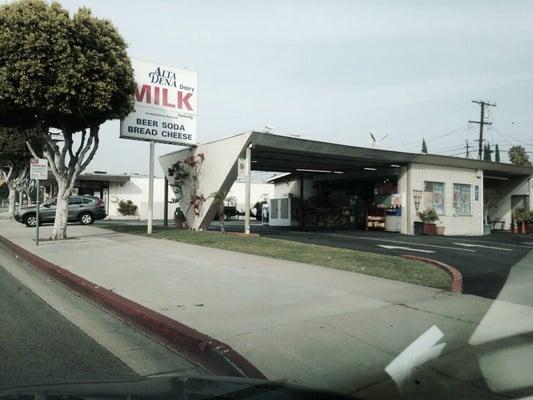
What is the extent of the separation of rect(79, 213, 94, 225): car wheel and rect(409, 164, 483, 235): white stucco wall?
17.4 meters

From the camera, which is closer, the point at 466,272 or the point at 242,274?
the point at 242,274

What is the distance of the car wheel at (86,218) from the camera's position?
28953mm

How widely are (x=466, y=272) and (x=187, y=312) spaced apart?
6.65 metres

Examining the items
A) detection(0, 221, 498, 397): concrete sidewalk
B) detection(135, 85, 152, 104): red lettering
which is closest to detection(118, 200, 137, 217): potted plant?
detection(135, 85, 152, 104): red lettering

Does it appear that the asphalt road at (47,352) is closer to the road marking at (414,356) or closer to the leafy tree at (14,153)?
the road marking at (414,356)

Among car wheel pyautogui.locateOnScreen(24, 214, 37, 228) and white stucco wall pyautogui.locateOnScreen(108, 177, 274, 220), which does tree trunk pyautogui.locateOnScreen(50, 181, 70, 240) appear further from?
white stucco wall pyautogui.locateOnScreen(108, 177, 274, 220)

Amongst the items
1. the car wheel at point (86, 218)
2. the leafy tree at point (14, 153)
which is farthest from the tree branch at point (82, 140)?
the leafy tree at point (14, 153)

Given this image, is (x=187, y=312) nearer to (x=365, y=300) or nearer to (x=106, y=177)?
(x=365, y=300)

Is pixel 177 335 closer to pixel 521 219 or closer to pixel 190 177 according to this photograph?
pixel 190 177

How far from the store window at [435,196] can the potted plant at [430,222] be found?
83 cm

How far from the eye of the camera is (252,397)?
2988 millimetres

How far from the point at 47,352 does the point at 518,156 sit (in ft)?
186

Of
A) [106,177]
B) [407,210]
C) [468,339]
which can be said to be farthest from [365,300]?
[106,177]

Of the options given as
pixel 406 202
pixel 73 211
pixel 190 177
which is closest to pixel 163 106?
pixel 190 177
